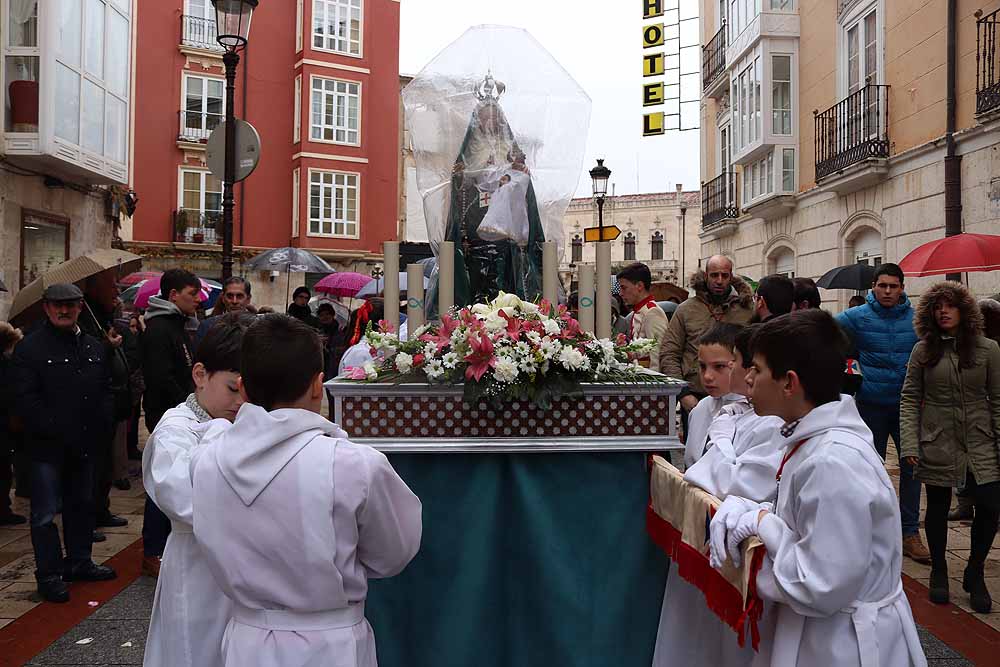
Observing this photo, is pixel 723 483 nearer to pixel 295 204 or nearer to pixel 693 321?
pixel 693 321

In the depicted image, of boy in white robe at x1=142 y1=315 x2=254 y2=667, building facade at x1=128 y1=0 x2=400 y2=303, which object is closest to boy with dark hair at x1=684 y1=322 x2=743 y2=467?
boy in white robe at x1=142 y1=315 x2=254 y2=667

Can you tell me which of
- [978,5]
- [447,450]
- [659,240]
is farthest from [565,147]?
[659,240]

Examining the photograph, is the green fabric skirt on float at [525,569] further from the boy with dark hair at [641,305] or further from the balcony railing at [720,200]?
the balcony railing at [720,200]

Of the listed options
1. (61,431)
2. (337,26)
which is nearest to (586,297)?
(61,431)

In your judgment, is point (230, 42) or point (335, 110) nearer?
point (230, 42)

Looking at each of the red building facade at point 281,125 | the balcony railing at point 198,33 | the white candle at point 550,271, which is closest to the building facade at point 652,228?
the red building facade at point 281,125

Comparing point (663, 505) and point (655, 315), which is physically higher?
point (655, 315)

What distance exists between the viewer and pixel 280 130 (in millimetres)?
30188

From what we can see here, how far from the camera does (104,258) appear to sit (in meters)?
7.82

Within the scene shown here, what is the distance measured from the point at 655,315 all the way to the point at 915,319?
6.79 ft

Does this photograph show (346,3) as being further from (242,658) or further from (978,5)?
(242,658)

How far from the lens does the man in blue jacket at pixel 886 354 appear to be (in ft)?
20.5

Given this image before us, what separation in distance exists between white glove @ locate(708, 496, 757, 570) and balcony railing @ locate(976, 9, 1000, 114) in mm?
11511

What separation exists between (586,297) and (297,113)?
27.8 metres
